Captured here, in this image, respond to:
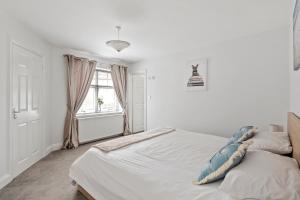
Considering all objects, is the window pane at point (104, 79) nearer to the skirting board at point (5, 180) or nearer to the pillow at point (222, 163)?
the skirting board at point (5, 180)

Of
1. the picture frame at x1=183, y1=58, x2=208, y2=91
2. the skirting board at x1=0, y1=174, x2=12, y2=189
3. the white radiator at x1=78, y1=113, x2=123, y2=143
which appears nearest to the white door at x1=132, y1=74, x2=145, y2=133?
the white radiator at x1=78, y1=113, x2=123, y2=143

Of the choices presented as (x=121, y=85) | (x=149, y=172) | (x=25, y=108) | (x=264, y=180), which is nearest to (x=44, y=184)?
(x=25, y=108)

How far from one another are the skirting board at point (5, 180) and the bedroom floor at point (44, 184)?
5 cm

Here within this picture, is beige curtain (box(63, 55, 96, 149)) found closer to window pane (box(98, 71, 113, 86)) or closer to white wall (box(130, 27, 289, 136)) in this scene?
window pane (box(98, 71, 113, 86))

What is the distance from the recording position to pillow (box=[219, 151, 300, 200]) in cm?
83

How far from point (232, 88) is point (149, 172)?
2697mm

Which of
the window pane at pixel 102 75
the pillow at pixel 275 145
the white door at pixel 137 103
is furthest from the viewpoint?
the white door at pixel 137 103

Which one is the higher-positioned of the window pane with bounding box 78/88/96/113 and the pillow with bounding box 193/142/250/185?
the window pane with bounding box 78/88/96/113

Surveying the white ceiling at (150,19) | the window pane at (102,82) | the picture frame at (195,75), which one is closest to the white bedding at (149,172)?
the picture frame at (195,75)

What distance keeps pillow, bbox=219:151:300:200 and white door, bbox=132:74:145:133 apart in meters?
4.57

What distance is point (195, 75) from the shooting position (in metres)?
3.82

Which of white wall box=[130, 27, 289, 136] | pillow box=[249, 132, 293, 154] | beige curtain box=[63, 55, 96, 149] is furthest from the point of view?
beige curtain box=[63, 55, 96, 149]

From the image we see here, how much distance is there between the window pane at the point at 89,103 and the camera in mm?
4425

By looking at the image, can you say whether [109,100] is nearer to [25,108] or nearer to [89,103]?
[89,103]
